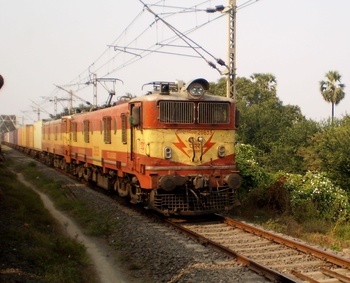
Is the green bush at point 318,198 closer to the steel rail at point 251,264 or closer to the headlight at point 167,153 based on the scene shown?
the headlight at point 167,153

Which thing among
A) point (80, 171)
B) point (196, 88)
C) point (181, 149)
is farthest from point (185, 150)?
point (80, 171)

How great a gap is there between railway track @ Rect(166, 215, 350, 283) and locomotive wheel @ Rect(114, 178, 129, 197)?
2.90 metres

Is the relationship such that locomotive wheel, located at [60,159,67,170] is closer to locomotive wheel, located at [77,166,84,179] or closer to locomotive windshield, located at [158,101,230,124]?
locomotive wheel, located at [77,166,84,179]

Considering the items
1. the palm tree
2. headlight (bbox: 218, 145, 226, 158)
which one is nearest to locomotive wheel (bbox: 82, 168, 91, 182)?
headlight (bbox: 218, 145, 226, 158)

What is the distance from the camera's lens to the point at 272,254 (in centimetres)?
854

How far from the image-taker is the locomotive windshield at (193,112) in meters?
11.5

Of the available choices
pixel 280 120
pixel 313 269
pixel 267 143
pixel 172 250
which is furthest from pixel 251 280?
pixel 280 120

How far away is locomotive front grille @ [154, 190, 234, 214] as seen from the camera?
11.5 m

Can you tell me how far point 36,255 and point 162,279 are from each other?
2406 millimetres

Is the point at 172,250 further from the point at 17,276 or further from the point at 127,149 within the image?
the point at 127,149

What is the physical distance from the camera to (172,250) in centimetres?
882

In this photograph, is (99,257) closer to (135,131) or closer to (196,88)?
(135,131)

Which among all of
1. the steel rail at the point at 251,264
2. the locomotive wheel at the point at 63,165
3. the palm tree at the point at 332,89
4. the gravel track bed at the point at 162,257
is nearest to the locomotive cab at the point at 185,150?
the gravel track bed at the point at 162,257

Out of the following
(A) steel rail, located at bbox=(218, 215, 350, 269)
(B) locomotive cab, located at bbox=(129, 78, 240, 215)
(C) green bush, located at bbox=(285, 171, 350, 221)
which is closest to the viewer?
(A) steel rail, located at bbox=(218, 215, 350, 269)
